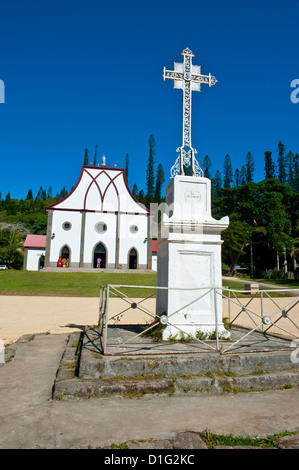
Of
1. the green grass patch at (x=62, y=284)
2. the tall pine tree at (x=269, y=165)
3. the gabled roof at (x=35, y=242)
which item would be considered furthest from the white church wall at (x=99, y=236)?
the tall pine tree at (x=269, y=165)

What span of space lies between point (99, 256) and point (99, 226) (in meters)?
3.12

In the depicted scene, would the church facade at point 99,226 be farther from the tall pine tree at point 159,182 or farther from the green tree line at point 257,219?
the tall pine tree at point 159,182

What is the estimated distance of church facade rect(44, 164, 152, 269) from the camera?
103 feet

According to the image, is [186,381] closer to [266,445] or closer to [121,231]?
[266,445]

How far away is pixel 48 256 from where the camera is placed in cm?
3077

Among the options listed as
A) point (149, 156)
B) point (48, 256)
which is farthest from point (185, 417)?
point (149, 156)

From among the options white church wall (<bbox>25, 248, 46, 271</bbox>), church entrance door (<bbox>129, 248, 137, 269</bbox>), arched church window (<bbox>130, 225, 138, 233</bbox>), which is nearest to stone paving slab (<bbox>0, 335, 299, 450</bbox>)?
church entrance door (<bbox>129, 248, 137, 269</bbox>)

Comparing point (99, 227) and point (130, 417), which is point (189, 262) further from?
point (99, 227)

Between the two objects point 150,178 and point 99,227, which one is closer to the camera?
point 99,227

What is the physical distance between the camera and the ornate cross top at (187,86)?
6.06m

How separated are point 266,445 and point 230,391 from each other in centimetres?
115

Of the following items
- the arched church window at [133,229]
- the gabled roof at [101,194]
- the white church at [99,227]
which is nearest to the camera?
the white church at [99,227]

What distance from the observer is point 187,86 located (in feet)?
20.8

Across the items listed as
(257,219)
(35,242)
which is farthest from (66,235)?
(257,219)
